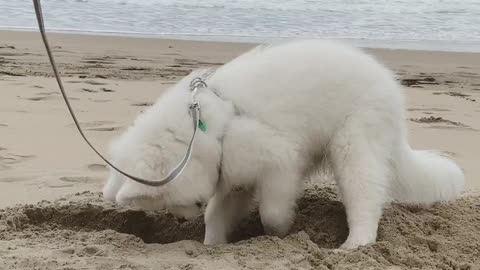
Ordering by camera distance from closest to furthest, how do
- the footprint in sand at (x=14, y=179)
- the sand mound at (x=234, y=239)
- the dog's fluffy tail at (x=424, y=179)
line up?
1. the sand mound at (x=234, y=239)
2. the dog's fluffy tail at (x=424, y=179)
3. the footprint in sand at (x=14, y=179)

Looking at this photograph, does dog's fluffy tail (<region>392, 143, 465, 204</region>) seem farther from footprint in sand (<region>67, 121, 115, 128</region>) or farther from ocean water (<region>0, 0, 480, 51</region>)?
ocean water (<region>0, 0, 480, 51</region>)

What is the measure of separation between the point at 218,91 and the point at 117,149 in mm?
567

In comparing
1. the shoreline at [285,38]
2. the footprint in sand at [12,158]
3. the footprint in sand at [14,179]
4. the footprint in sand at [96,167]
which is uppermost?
the footprint in sand at [14,179]

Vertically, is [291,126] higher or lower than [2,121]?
higher

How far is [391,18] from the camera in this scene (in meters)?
15.9

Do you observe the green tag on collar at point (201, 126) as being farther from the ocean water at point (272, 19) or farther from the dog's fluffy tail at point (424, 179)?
the ocean water at point (272, 19)

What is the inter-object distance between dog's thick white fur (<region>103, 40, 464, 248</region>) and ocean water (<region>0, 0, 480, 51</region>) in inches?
357

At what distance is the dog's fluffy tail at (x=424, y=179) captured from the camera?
11.5 ft

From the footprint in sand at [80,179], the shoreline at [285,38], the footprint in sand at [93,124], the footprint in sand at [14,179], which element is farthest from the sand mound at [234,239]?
the shoreline at [285,38]

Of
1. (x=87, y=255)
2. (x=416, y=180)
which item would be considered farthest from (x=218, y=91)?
(x=416, y=180)

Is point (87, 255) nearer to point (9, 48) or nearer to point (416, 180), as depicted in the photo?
point (416, 180)

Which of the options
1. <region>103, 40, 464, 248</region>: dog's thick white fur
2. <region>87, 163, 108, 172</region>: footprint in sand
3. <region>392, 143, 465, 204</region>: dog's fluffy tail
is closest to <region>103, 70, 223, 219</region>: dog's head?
<region>103, 40, 464, 248</region>: dog's thick white fur

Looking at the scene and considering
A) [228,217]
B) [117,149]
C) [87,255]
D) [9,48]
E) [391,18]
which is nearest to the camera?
[87,255]

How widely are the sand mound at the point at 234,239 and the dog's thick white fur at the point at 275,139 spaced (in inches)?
7.1
